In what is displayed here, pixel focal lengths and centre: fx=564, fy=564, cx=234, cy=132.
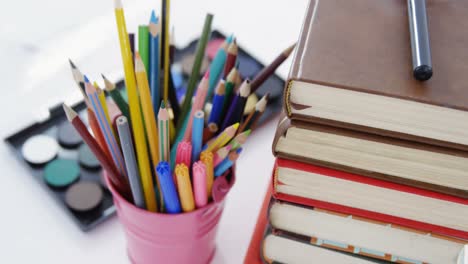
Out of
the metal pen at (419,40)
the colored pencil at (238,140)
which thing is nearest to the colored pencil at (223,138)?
the colored pencil at (238,140)

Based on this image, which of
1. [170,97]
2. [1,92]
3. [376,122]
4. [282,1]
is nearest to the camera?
[376,122]

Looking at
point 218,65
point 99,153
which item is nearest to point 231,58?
point 218,65

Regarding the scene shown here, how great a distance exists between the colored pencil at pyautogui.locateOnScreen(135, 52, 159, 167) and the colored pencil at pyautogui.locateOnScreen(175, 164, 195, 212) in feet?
0.10

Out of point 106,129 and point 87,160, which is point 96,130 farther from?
point 87,160

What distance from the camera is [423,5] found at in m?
0.39

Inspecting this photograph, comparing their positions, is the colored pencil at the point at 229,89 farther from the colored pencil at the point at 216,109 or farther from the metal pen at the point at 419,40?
the metal pen at the point at 419,40

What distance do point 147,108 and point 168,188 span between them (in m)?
0.06

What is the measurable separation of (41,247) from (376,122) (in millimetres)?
317

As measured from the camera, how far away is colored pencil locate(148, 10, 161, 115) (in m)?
0.42

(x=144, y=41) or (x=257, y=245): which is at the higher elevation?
(x=144, y=41)

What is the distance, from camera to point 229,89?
449 mm

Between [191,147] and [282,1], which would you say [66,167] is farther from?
[282,1]

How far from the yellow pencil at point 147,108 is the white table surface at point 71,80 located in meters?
0.12

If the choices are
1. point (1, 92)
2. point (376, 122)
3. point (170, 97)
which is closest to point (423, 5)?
point (376, 122)
